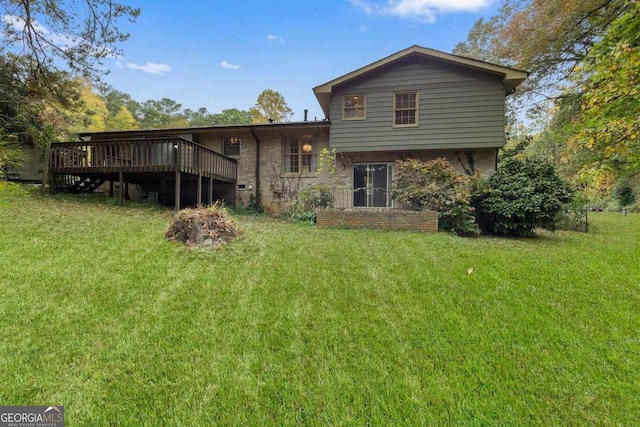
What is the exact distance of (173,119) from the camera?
40031 mm

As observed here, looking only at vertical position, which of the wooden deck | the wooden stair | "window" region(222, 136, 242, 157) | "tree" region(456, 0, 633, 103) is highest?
"tree" region(456, 0, 633, 103)

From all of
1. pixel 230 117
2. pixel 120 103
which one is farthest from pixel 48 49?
pixel 120 103

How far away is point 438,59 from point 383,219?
6.30m

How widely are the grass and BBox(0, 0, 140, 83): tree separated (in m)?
5.35

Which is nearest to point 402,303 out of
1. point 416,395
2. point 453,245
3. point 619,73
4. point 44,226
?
point 416,395

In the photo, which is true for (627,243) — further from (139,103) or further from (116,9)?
Result: (139,103)

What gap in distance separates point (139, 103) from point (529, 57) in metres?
45.3

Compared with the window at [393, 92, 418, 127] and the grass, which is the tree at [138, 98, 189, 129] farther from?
the grass

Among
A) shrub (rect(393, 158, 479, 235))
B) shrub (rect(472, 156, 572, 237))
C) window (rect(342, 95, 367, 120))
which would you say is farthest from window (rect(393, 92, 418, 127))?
shrub (rect(472, 156, 572, 237))

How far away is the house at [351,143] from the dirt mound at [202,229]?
12.2ft

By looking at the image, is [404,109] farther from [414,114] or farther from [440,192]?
[440,192]

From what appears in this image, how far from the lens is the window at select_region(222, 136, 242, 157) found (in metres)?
13.3

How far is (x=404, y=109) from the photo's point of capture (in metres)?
10.9

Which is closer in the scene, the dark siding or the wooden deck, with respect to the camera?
the wooden deck
